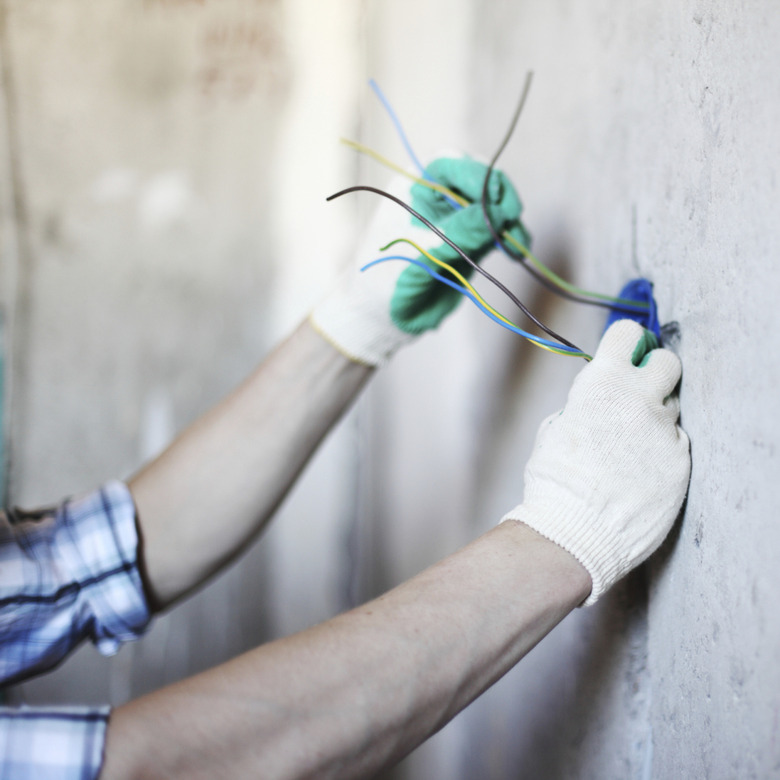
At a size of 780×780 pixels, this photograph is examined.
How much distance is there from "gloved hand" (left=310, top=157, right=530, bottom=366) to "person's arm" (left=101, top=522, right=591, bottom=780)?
0.37 meters

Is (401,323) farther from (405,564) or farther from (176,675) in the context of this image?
(176,675)

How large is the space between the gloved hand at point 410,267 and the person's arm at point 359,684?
371 mm

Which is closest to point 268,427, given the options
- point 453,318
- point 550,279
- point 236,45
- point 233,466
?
point 233,466

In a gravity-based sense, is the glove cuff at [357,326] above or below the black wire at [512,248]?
below

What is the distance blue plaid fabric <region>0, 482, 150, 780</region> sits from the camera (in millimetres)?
711

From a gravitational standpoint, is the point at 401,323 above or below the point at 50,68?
below

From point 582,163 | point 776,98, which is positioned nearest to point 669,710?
point 776,98

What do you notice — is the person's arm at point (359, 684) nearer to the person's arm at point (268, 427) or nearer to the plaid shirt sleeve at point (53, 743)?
the plaid shirt sleeve at point (53, 743)

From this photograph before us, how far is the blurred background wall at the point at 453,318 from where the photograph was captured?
45 centimetres

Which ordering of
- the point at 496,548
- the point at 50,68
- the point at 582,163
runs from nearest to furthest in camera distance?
the point at 496,548, the point at 582,163, the point at 50,68

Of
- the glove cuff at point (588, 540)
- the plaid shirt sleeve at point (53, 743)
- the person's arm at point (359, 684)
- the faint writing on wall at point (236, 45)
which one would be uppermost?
the faint writing on wall at point (236, 45)

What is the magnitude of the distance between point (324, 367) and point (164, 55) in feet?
4.04

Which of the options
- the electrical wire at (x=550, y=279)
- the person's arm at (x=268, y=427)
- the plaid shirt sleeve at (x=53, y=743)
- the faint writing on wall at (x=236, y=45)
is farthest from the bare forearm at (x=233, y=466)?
the faint writing on wall at (x=236, y=45)

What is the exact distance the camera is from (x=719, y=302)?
464 mm
